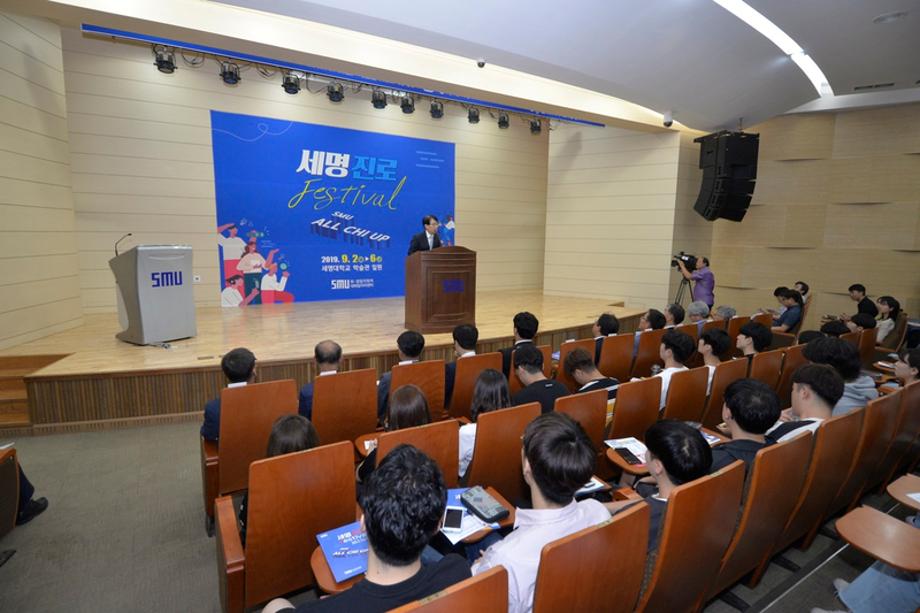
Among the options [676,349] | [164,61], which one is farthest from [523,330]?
[164,61]

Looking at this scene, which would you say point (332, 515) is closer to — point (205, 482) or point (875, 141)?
point (205, 482)

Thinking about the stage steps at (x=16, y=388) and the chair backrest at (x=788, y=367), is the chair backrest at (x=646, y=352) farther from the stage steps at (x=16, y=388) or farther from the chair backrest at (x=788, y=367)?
the stage steps at (x=16, y=388)

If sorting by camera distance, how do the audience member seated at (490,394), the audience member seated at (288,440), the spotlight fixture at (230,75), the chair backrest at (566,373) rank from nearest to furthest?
the audience member seated at (288,440) → the audience member seated at (490,394) → the chair backrest at (566,373) → the spotlight fixture at (230,75)

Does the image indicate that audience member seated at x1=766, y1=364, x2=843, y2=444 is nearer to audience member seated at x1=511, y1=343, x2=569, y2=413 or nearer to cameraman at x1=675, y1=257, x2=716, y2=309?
audience member seated at x1=511, y1=343, x2=569, y2=413

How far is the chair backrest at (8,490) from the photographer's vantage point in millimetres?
2366

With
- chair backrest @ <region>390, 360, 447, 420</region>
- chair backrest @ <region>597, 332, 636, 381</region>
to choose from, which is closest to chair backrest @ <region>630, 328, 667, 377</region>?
chair backrest @ <region>597, 332, 636, 381</region>

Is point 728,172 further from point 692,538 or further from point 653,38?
point 692,538

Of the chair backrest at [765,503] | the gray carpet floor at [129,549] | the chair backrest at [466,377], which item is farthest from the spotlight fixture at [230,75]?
the chair backrest at [765,503]

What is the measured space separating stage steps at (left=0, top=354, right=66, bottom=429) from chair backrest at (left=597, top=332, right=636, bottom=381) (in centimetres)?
475

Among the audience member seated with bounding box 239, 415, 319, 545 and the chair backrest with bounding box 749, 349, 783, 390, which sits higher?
the audience member seated with bounding box 239, 415, 319, 545

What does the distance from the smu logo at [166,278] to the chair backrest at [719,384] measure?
5.08 metres

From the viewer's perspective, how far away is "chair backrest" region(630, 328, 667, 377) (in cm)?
441

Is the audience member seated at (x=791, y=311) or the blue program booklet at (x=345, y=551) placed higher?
the audience member seated at (x=791, y=311)

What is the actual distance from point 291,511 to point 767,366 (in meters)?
3.43
